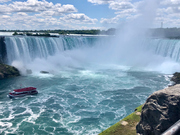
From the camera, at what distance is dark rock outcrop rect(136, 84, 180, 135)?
16.3 feet

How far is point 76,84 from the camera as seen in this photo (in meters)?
22.1

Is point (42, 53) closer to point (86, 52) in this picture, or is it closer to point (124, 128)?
point (86, 52)

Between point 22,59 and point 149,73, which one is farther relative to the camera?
point 22,59

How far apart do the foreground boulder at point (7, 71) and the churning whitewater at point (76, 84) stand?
1.10 meters

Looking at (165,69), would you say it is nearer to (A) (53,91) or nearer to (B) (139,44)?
(B) (139,44)

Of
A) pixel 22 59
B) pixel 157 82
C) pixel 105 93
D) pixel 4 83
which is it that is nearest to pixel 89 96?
pixel 105 93

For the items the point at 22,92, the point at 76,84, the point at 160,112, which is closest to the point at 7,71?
the point at 22,92

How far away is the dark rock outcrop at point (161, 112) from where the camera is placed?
4980 mm

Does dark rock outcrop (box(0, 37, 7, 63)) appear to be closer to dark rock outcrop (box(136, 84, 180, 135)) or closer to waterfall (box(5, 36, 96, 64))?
waterfall (box(5, 36, 96, 64))

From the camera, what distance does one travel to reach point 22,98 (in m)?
18.0

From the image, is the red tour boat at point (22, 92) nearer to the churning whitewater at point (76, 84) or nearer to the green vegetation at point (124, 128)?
the churning whitewater at point (76, 84)

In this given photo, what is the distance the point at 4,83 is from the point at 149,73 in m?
19.9

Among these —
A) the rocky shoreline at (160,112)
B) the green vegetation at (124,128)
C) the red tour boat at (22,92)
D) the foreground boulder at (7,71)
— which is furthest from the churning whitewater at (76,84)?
the rocky shoreline at (160,112)

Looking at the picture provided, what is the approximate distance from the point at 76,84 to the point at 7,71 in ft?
35.3
